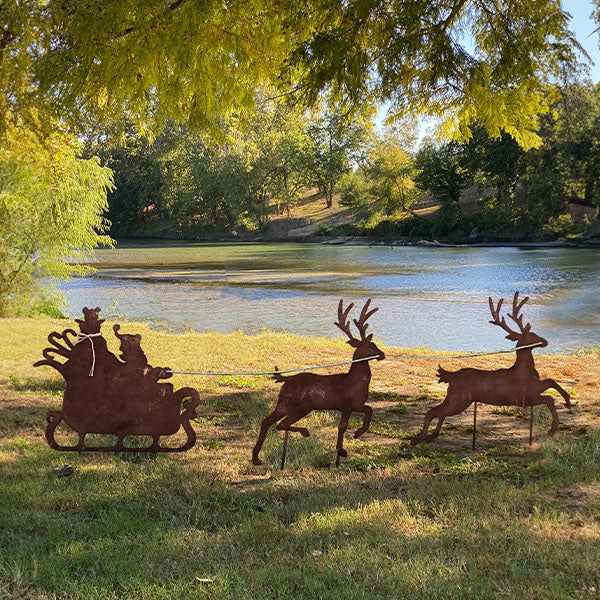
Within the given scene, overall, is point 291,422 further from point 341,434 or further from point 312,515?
point 312,515

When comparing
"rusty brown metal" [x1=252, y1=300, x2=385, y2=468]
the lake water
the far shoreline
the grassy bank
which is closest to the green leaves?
the lake water

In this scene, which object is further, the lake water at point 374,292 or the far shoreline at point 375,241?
the far shoreline at point 375,241

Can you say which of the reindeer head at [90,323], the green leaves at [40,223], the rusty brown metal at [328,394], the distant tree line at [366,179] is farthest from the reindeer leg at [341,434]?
the distant tree line at [366,179]

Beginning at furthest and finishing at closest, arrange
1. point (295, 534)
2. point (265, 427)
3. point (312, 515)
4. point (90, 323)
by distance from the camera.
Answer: point (90, 323) → point (265, 427) → point (312, 515) → point (295, 534)

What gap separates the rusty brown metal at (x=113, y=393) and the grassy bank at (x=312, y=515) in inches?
13.9

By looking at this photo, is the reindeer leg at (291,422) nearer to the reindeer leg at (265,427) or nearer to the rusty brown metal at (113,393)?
the reindeer leg at (265,427)

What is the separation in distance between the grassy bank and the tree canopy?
359cm

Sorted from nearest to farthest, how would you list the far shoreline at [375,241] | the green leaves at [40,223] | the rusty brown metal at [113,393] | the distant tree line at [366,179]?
1. the rusty brown metal at [113,393]
2. the green leaves at [40,223]
3. the far shoreline at [375,241]
4. the distant tree line at [366,179]

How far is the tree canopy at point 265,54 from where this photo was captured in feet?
19.8

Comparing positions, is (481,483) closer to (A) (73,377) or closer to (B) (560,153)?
(A) (73,377)

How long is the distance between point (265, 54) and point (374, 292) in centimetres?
1716

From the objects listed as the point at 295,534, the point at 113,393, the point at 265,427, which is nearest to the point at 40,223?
the point at 113,393

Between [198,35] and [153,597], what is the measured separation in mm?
5321

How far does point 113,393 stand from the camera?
500 centimetres
